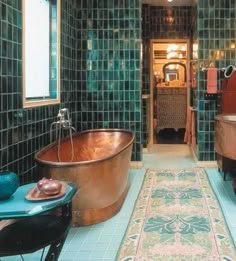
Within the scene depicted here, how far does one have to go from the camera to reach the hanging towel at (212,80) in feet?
18.9

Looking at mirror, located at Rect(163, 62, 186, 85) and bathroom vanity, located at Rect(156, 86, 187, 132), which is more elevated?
mirror, located at Rect(163, 62, 186, 85)

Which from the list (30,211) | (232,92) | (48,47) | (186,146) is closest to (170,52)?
(186,146)

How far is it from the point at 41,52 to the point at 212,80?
2.67 metres

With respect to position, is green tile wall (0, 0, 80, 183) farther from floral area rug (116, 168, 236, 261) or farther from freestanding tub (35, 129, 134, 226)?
floral area rug (116, 168, 236, 261)

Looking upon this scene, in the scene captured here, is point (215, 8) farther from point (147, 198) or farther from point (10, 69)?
point (10, 69)

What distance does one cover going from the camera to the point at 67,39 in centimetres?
538

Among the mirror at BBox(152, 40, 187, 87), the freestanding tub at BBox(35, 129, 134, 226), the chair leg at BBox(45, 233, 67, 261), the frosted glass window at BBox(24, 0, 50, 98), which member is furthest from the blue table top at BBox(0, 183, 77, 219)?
the mirror at BBox(152, 40, 187, 87)

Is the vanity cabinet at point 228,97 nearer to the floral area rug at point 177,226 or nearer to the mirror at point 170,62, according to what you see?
A: the floral area rug at point 177,226

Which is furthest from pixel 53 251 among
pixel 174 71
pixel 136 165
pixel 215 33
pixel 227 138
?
pixel 174 71

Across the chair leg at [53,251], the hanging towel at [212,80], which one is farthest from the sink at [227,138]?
the chair leg at [53,251]

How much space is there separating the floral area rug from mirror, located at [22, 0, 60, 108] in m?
1.60

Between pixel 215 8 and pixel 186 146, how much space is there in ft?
10.8

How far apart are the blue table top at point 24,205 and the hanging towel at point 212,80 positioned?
13.0 ft

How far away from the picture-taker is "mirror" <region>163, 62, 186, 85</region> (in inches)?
431
